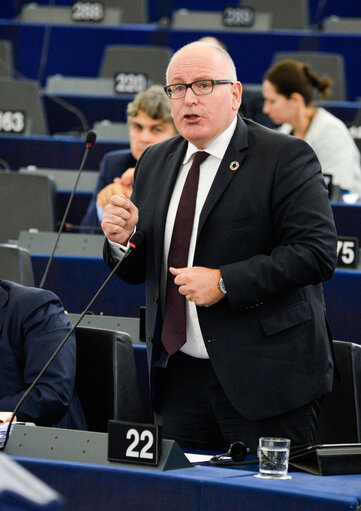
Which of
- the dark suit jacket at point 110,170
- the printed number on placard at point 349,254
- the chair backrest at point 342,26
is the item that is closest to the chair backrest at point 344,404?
the printed number on placard at point 349,254

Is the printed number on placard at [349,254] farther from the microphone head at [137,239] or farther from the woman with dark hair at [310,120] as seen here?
the microphone head at [137,239]

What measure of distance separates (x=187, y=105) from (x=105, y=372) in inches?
27.8

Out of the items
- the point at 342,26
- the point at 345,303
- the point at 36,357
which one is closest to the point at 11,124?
the point at 345,303

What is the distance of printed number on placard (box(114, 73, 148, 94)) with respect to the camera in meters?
6.03

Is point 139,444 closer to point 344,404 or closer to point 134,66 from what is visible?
point 344,404

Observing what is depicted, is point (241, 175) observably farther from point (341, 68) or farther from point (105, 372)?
point (341, 68)

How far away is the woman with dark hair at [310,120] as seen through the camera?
427 centimetres

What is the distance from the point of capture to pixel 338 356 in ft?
7.27

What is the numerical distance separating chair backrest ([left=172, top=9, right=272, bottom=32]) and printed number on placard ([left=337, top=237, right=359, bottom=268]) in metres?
3.93

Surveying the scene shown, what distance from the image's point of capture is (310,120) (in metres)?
4.39

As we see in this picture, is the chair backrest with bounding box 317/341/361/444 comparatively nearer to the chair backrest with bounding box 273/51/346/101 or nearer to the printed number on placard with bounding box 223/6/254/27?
the chair backrest with bounding box 273/51/346/101

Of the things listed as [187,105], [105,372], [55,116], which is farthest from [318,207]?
[55,116]

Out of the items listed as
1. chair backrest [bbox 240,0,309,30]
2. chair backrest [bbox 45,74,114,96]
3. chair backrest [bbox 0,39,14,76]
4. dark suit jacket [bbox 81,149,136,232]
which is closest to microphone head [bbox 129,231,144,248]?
dark suit jacket [bbox 81,149,136,232]

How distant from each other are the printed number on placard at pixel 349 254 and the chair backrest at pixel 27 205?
4.01 ft
